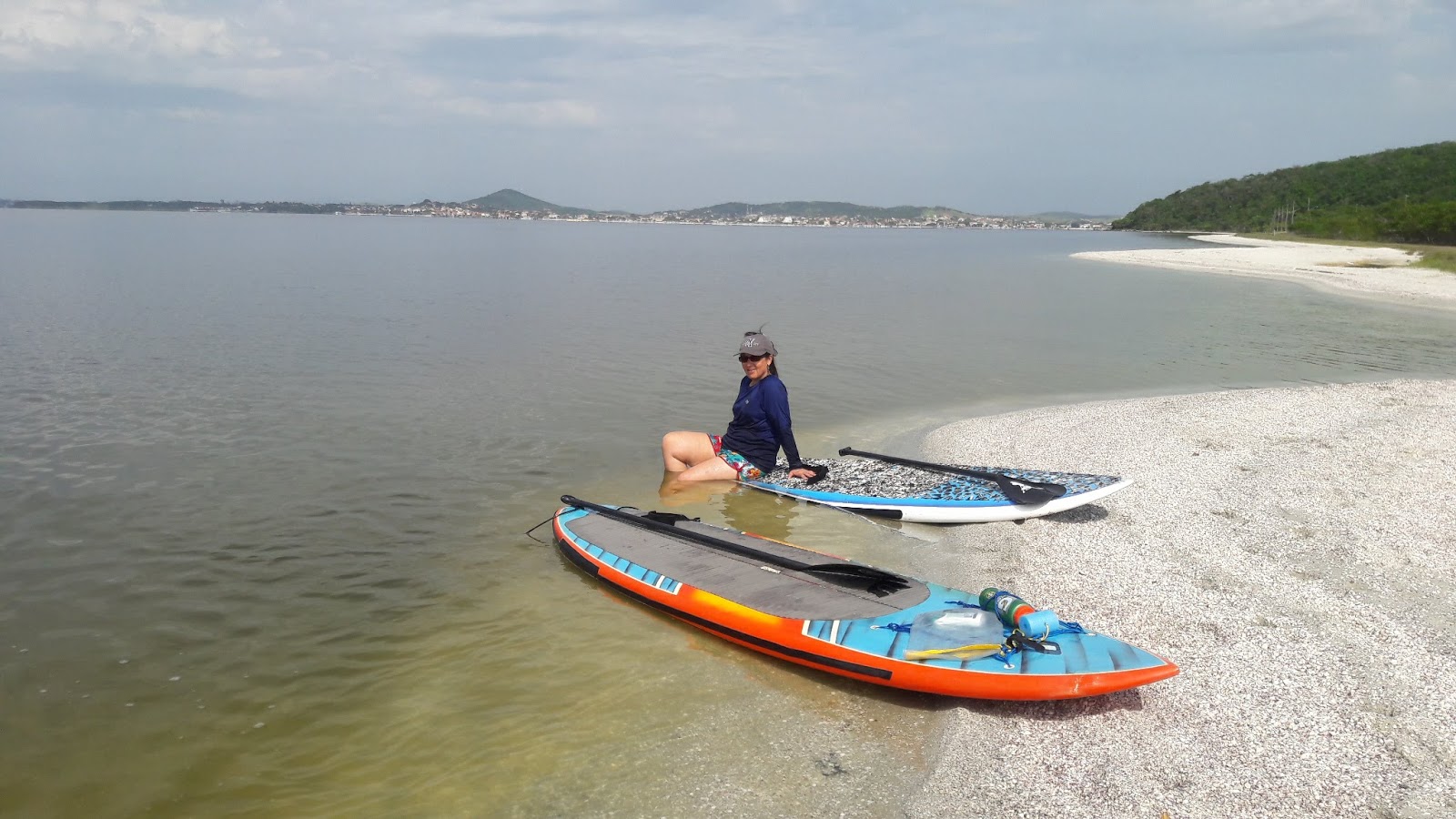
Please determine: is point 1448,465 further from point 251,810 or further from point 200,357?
point 200,357

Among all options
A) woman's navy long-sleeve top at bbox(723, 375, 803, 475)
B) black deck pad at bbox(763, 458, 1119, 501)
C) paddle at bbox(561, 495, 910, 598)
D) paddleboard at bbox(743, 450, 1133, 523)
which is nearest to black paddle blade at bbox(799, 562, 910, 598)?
paddle at bbox(561, 495, 910, 598)

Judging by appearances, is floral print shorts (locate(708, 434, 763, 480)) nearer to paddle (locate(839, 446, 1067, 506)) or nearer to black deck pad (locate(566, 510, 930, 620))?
paddle (locate(839, 446, 1067, 506))

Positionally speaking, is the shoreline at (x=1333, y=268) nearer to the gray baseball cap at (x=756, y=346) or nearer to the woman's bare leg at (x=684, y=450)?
the woman's bare leg at (x=684, y=450)

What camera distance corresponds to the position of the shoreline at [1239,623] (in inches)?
222

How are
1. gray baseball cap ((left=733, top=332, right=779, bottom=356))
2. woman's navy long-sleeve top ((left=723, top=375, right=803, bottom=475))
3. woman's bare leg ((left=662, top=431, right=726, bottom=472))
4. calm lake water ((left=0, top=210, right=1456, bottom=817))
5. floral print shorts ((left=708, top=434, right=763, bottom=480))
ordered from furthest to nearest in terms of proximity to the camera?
woman's bare leg ((left=662, top=431, right=726, bottom=472)) → floral print shorts ((left=708, top=434, right=763, bottom=480)) → woman's navy long-sleeve top ((left=723, top=375, right=803, bottom=475)) → gray baseball cap ((left=733, top=332, right=779, bottom=356)) → calm lake water ((left=0, top=210, right=1456, bottom=817))

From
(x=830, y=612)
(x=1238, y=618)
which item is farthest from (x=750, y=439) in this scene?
(x=1238, y=618)

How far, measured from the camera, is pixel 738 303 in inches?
1529

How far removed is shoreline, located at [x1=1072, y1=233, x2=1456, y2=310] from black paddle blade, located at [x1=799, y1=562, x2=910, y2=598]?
3921 cm

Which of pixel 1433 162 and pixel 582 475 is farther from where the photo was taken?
pixel 1433 162

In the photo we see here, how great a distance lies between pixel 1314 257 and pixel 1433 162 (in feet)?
257

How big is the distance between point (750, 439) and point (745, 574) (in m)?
4.01

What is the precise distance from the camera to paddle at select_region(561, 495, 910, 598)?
7.89 metres

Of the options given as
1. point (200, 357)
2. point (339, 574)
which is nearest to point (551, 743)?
point (339, 574)

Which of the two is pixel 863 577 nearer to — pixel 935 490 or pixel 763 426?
pixel 935 490
